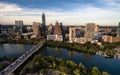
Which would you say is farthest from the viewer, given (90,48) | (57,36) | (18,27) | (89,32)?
(18,27)

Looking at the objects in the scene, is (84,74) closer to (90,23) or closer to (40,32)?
(90,23)

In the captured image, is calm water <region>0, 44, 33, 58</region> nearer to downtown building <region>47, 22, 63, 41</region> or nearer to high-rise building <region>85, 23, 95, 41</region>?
downtown building <region>47, 22, 63, 41</region>

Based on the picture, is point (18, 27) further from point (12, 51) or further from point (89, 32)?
point (12, 51)

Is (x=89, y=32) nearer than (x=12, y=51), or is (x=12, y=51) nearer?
(x=12, y=51)

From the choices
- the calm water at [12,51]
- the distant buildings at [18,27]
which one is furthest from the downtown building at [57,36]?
the distant buildings at [18,27]

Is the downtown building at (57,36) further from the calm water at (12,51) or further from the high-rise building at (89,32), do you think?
the calm water at (12,51)

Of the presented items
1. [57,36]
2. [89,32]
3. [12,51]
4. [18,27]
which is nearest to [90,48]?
[12,51]

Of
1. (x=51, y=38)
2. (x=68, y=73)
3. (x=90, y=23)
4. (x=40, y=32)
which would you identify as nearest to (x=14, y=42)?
(x=51, y=38)

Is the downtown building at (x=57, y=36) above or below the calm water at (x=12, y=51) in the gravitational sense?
above

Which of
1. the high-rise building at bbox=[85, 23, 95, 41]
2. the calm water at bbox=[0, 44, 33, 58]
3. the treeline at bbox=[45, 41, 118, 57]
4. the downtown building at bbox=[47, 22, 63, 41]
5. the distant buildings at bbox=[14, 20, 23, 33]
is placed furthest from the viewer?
the distant buildings at bbox=[14, 20, 23, 33]

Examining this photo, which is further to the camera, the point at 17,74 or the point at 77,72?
the point at 17,74

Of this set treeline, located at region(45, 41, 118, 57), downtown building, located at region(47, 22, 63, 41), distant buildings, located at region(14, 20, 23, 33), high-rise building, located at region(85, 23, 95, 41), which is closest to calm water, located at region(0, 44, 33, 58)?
treeline, located at region(45, 41, 118, 57)
